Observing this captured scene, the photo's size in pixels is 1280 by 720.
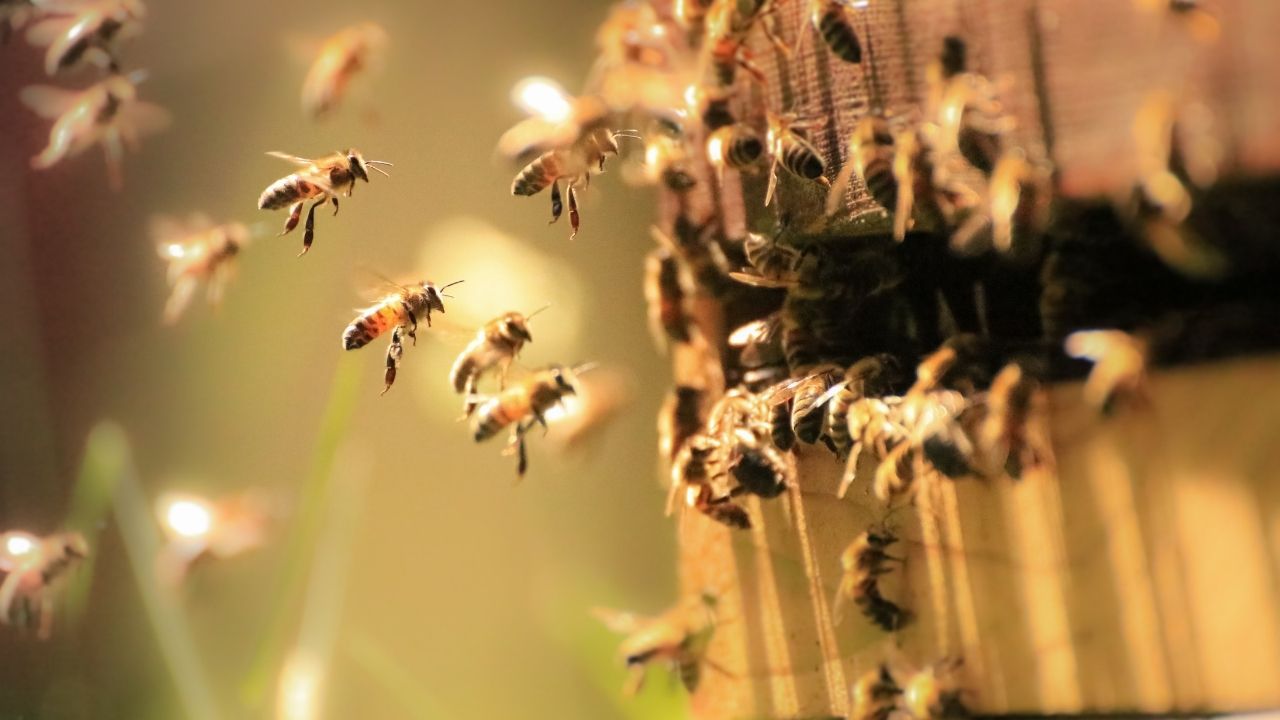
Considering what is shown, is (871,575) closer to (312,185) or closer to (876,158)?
(876,158)

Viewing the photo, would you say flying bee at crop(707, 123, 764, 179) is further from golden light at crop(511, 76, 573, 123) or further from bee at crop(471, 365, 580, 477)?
bee at crop(471, 365, 580, 477)

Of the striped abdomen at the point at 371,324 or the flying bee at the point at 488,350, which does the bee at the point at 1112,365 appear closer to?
the flying bee at the point at 488,350

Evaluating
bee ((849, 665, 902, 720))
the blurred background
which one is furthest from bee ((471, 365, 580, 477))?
bee ((849, 665, 902, 720))

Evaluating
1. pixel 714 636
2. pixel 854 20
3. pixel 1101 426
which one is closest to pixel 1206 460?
pixel 1101 426

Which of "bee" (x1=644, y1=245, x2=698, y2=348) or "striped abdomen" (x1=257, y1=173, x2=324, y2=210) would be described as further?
"bee" (x1=644, y1=245, x2=698, y2=348)

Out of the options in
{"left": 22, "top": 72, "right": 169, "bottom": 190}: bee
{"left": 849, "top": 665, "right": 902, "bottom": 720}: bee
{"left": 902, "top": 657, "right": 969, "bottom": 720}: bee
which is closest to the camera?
{"left": 902, "top": 657, "right": 969, "bottom": 720}: bee

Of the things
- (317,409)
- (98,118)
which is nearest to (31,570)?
(317,409)
